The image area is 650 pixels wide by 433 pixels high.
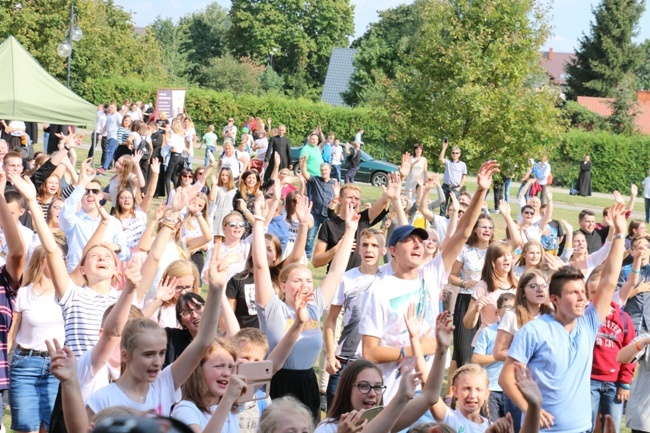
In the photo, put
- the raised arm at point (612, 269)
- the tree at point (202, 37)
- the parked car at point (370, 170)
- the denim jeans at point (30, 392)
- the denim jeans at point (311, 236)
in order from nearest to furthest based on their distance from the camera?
the raised arm at point (612, 269)
the denim jeans at point (30, 392)
the denim jeans at point (311, 236)
the parked car at point (370, 170)
the tree at point (202, 37)

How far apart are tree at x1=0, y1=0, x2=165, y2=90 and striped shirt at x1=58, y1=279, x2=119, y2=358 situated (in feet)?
110

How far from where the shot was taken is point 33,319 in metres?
6.10

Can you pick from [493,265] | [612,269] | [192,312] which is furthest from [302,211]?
[612,269]

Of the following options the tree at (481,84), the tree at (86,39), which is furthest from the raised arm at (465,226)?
the tree at (86,39)

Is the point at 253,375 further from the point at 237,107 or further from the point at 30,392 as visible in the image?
the point at 237,107

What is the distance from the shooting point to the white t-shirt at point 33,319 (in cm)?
611

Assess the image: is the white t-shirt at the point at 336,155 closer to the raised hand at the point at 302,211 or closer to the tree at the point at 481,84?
the tree at the point at 481,84

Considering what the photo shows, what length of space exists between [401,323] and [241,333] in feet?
3.73

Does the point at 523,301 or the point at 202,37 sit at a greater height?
the point at 202,37

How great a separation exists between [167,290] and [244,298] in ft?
3.57

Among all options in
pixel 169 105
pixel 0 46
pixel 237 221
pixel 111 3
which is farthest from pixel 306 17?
pixel 237 221

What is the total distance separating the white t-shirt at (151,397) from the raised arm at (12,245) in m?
1.65

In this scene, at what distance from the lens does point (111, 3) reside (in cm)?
5928

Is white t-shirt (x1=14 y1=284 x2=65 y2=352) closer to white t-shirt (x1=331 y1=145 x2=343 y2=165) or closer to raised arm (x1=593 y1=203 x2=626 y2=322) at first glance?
raised arm (x1=593 y1=203 x2=626 y2=322)
